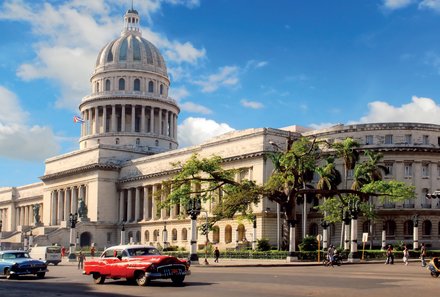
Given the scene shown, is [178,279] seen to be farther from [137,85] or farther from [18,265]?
[137,85]

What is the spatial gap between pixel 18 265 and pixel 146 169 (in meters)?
83.3

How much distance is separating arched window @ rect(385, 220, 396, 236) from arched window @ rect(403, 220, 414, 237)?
1321mm

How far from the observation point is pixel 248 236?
96312 millimetres

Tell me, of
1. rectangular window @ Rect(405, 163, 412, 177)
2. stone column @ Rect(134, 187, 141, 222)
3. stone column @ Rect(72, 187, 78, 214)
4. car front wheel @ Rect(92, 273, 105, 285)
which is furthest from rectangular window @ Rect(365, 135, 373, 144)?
car front wheel @ Rect(92, 273, 105, 285)

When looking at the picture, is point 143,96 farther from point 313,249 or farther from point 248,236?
point 313,249

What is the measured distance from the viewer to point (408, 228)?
3531 inches

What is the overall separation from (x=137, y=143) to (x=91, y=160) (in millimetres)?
14545

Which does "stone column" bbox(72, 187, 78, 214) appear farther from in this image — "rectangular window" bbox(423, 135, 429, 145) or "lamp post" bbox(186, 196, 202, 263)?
"lamp post" bbox(186, 196, 202, 263)

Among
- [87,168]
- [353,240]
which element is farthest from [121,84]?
[353,240]

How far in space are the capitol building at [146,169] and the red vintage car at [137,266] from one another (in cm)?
5019

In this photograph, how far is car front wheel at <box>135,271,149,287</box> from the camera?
32844 mm

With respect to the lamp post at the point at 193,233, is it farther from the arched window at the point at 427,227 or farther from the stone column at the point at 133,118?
the stone column at the point at 133,118

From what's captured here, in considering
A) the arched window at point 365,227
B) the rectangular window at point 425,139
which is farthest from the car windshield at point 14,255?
the rectangular window at point 425,139

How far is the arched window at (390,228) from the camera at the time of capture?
8994 cm
